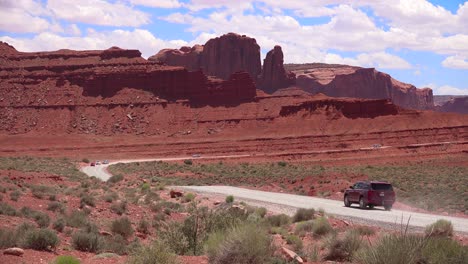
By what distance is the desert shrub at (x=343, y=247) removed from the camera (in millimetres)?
11989

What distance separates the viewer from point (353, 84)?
17225 centimetres

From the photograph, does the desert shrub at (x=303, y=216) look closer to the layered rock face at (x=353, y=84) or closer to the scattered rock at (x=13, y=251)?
the scattered rock at (x=13, y=251)

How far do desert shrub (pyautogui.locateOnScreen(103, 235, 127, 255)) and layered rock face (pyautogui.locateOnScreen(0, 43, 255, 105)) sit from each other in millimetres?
101401

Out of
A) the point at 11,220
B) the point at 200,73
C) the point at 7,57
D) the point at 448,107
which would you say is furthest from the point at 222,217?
the point at 448,107

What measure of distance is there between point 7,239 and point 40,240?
724 millimetres

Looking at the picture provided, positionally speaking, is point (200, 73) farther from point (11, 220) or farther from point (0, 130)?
point (11, 220)

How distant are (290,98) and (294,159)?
42053mm

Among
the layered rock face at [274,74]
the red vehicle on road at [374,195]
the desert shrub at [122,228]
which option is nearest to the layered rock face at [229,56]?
the layered rock face at [274,74]

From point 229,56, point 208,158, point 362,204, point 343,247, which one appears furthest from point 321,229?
point 229,56

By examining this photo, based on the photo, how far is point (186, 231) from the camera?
45.8 ft

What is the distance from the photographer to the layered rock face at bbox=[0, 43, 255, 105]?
11625cm

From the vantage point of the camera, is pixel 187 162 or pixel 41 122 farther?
pixel 41 122

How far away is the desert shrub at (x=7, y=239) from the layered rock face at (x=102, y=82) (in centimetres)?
10414

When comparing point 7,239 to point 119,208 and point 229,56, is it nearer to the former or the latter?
point 119,208
